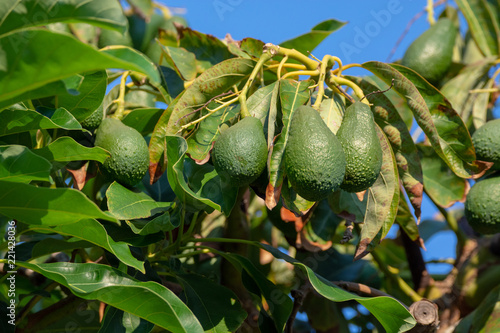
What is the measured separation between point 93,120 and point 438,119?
35.3 inches

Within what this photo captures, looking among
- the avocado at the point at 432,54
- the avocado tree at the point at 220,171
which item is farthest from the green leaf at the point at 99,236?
the avocado at the point at 432,54

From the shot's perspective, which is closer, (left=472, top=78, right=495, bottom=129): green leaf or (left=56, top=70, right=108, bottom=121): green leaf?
(left=56, top=70, right=108, bottom=121): green leaf

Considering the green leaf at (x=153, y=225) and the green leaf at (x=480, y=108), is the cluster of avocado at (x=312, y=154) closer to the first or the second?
the green leaf at (x=153, y=225)

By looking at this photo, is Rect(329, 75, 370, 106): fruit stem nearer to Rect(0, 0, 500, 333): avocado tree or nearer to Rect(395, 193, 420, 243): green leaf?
Rect(0, 0, 500, 333): avocado tree

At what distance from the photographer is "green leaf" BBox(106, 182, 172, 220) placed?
1295mm

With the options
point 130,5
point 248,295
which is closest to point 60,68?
point 248,295

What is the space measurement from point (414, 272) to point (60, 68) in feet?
4.99

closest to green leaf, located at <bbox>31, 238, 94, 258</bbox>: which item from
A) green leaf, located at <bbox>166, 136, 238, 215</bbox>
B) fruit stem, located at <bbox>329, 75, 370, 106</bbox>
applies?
green leaf, located at <bbox>166, 136, 238, 215</bbox>

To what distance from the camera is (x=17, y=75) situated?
960 millimetres

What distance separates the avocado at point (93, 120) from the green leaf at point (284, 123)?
0.48 m

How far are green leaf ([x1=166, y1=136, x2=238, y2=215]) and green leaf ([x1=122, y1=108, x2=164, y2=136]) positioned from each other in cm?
23

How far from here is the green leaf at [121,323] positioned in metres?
1.34

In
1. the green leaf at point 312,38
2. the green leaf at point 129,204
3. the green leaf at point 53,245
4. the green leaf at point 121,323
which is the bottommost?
the green leaf at point 121,323

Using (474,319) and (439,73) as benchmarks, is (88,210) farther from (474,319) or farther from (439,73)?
(439,73)
